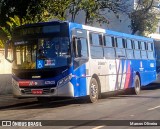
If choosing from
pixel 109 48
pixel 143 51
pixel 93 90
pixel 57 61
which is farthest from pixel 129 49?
pixel 57 61

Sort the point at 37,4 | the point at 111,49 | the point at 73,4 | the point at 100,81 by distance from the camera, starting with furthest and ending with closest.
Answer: the point at 73,4 → the point at 37,4 → the point at 111,49 → the point at 100,81

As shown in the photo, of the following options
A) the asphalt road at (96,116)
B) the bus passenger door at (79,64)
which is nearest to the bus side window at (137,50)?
the bus passenger door at (79,64)

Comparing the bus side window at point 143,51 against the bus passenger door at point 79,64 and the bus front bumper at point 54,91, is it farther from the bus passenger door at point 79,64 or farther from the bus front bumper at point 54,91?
the bus front bumper at point 54,91

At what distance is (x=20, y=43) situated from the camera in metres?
14.0

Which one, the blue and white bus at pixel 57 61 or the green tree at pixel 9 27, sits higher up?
the green tree at pixel 9 27

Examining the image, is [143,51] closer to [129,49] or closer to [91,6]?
[129,49]

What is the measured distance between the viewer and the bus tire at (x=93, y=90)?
1473 cm

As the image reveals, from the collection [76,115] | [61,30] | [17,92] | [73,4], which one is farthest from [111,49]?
[73,4]

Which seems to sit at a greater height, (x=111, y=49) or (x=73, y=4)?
(x=73, y=4)

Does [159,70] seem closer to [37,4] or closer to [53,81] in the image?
[37,4]

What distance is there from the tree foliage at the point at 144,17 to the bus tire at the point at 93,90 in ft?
66.2

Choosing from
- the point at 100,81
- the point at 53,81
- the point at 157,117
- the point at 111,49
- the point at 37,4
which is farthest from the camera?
the point at 37,4

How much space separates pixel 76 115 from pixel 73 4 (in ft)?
51.9

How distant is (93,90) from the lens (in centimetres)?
1484
